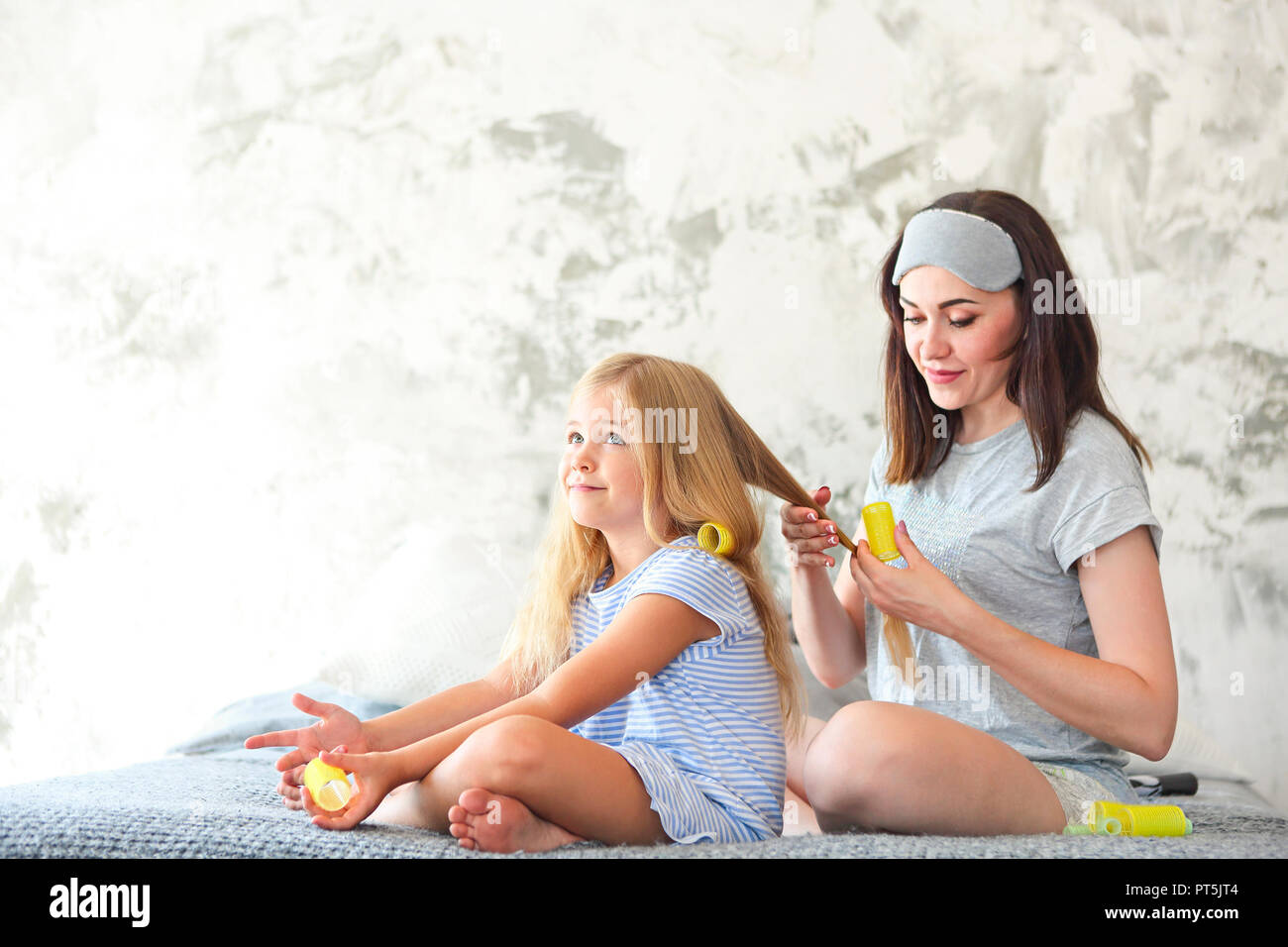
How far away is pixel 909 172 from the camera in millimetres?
2225

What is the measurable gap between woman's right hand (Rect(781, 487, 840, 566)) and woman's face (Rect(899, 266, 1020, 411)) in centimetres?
23

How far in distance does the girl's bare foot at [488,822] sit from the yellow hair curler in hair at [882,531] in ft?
1.77

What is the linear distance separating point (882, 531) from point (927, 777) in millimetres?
296

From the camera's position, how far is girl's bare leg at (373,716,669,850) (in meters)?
0.99

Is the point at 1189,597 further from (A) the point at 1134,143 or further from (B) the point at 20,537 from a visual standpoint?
(B) the point at 20,537

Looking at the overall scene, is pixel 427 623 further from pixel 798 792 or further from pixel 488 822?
pixel 488 822

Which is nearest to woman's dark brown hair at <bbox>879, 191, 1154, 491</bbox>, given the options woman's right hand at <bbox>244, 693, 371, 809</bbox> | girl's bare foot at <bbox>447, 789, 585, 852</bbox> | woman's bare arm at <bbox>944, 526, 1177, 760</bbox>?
woman's bare arm at <bbox>944, 526, 1177, 760</bbox>

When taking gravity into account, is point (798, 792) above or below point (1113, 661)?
below

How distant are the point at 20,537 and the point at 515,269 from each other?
1223 mm

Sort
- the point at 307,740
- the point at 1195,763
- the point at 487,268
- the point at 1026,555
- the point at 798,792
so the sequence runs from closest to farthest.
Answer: the point at 307,740
the point at 1026,555
the point at 798,792
the point at 1195,763
the point at 487,268

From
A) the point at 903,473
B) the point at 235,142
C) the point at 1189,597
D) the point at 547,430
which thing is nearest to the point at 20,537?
the point at 235,142

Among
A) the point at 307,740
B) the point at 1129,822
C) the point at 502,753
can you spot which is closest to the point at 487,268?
the point at 307,740

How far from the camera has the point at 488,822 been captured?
97cm

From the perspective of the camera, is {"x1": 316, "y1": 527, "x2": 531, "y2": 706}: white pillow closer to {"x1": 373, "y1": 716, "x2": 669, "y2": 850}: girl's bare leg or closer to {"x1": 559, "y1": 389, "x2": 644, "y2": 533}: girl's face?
{"x1": 559, "y1": 389, "x2": 644, "y2": 533}: girl's face
